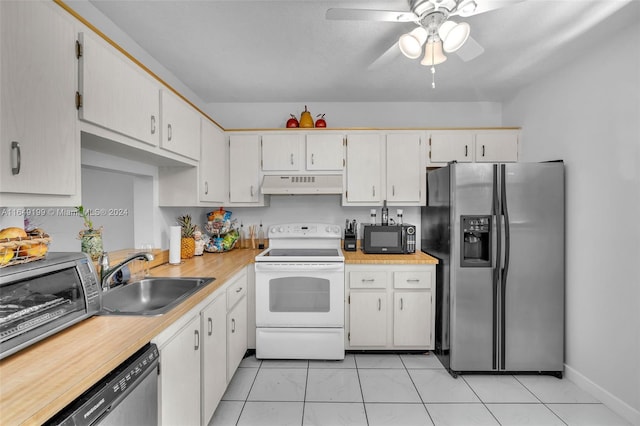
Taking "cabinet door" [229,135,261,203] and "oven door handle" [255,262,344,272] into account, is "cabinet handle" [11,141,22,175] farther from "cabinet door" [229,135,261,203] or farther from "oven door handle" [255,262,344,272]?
"cabinet door" [229,135,261,203]

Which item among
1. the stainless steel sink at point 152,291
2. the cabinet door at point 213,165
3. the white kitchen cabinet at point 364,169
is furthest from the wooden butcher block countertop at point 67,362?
the white kitchen cabinet at point 364,169

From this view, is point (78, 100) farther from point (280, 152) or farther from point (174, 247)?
point (280, 152)

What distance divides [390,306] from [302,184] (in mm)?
1452

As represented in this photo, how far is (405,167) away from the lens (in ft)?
10.5

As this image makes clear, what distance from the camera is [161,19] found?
1927 mm

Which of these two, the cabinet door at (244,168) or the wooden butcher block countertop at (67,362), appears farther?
the cabinet door at (244,168)

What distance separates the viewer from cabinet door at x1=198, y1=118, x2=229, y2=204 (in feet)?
8.78

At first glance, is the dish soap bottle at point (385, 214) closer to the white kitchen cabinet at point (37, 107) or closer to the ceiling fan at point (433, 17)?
the ceiling fan at point (433, 17)

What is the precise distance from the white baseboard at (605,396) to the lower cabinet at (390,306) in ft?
3.50

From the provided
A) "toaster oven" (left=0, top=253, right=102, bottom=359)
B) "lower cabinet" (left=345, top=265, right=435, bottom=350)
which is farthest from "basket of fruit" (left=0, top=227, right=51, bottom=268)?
"lower cabinet" (left=345, top=265, right=435, bottom=350)

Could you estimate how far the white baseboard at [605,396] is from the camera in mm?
1938

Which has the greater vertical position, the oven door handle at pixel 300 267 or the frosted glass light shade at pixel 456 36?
the frosted glass light shade at pixel 456 36

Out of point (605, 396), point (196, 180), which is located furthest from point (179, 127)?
point (605, 396)

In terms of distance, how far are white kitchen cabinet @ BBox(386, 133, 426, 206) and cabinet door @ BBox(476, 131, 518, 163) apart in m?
0.62
